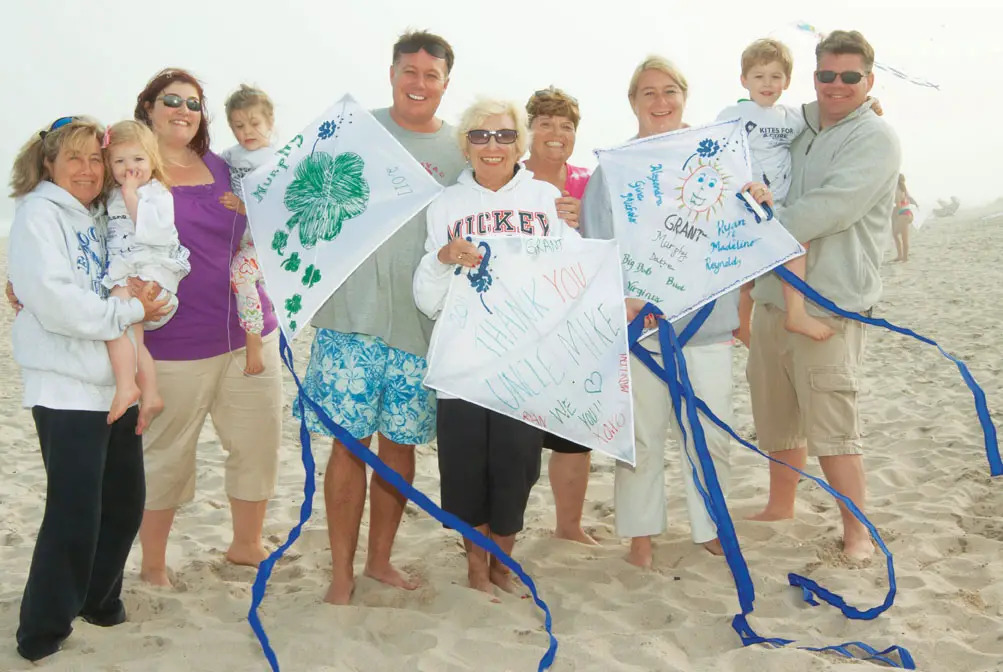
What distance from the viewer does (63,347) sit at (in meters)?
2.99

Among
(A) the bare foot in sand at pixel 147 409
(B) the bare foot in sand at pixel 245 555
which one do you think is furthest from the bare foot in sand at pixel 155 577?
(A) the bare foot in sand at pixel 147 409

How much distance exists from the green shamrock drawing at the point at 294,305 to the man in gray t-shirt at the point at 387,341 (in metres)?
0.15

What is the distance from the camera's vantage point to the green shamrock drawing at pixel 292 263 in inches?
133

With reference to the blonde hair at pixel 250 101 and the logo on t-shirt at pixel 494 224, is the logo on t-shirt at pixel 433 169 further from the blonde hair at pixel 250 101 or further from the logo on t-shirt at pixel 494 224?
the blonde hair at pixel 250 101

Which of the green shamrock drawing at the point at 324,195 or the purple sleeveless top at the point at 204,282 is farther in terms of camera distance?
the purple sleeveless top at the point at 204,282

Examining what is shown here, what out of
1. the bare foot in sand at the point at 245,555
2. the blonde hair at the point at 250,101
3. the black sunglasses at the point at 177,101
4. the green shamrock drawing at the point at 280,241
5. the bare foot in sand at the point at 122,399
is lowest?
the bare foot in sand at the point at 245,555

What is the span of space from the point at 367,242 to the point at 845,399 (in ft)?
7.31

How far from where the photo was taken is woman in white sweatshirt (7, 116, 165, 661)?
2912 millimetres

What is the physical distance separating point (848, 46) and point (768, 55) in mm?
421

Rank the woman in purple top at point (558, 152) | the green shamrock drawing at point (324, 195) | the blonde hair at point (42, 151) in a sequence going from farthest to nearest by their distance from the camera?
the woman in purple top at point (558, 152), the green shamrock drawing at point (324, 195), the blonde hair at point (42, 151)

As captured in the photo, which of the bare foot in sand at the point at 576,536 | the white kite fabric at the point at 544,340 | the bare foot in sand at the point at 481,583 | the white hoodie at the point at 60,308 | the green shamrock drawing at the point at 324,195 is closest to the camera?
the white hoodie at the point at 60,308

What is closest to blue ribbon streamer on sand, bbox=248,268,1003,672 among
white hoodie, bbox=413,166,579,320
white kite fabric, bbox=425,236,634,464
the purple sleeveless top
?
white kite fabric, bbox=425,236,634,464

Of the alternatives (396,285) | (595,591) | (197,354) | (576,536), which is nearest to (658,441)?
(595,591)

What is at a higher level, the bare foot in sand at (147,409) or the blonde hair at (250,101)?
the blonde hair at (250,101)
